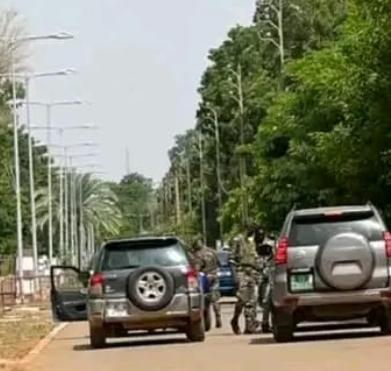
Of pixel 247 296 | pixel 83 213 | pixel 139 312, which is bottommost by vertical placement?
pixel 139 312

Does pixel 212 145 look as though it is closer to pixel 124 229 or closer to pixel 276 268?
pixel 124 229

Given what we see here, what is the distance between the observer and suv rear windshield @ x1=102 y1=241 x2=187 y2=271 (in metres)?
25.9

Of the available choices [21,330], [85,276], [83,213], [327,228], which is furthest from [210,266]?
[83,213]

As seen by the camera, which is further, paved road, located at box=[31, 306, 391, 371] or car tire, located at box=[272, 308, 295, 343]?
car tire, located at box=[272, 308, 295, 343]

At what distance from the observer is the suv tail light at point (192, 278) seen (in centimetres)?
2573

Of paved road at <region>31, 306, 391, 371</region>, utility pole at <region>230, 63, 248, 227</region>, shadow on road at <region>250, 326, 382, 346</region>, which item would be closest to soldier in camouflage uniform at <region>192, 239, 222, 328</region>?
paved road at <region>31, 306, 391, 371</region>

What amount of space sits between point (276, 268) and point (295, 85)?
35.7 meters

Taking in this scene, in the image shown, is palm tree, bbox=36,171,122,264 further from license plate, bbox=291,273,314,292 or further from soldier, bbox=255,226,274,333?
license plate, bbox=291,273,314,292

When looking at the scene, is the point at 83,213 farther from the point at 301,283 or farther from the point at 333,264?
the point at 333,264

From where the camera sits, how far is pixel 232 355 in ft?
73.7

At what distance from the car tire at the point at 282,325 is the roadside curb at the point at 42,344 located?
Result: 3.72m

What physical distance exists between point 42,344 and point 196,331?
355 centimetres

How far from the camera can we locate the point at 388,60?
3681 cm

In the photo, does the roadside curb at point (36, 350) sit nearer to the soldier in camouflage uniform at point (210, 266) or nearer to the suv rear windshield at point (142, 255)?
the suv rear windshield at point (142, 255)
